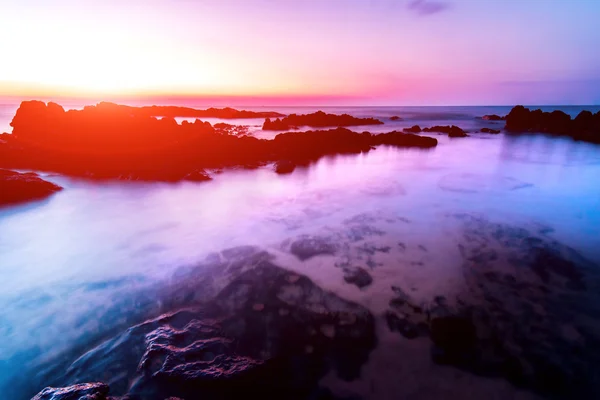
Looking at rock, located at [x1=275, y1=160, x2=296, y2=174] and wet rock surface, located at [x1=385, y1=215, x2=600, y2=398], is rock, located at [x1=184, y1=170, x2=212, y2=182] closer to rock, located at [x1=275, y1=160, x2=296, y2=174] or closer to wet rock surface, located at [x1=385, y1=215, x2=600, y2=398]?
rock, located at [x1=275, y1=160, x2=296, y2=174]

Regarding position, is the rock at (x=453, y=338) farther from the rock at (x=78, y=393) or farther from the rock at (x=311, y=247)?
the rock at (x=78, y=393)

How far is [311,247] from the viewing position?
27.0 feet

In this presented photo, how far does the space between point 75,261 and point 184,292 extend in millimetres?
3817

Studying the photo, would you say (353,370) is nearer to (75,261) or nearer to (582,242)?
(75,261)

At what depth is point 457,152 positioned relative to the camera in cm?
2408

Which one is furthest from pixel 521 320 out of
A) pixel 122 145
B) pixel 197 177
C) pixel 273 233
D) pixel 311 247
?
pixel 122 145

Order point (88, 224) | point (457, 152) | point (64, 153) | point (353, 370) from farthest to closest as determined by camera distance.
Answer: point (457, 152) < point (64, 153) < point (88, 224) < point (353, 370)

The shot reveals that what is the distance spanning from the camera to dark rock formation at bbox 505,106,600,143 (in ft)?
102

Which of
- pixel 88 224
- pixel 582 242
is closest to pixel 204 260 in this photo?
pixel 88 224

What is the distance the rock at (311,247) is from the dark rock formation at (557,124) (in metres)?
35.7

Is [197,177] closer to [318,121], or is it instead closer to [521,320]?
[521,320]

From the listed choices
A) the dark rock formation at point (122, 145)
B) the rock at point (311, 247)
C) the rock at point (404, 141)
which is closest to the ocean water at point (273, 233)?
the rock at point (311, 247)

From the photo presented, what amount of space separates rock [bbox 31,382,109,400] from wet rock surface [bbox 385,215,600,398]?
15.1ft

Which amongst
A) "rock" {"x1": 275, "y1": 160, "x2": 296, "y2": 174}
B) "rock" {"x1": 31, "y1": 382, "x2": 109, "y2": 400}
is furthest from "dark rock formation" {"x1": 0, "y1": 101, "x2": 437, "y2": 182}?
"rock" {"x1": 31, "y1": 382, "x2": 109, "y2": 400}
